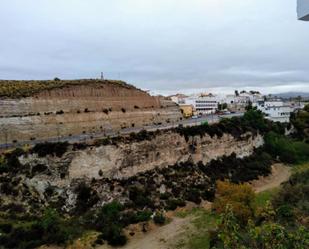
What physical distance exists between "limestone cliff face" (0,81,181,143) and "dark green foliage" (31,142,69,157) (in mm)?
5692

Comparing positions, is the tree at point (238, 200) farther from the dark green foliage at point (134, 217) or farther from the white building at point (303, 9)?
the white building at point (303, 9)

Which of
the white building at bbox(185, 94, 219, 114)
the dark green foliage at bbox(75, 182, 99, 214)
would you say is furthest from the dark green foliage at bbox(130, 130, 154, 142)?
the white building at bbox(185, 94, 219, 114)

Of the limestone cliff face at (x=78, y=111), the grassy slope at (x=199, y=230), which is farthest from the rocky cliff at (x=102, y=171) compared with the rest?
the limestone cliff face at (x=78, y=111)

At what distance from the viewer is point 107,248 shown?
26734 millimetres

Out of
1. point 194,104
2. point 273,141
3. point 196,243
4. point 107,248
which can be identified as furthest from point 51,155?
point 194,104

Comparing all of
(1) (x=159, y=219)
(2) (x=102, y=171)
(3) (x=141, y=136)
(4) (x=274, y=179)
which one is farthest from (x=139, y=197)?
(4) (x=274, y=179)

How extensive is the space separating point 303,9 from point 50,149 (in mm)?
29653

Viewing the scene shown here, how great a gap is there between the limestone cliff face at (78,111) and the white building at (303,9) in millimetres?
35131

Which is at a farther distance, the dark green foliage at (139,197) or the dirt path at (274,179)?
the dirt path at (274,179)

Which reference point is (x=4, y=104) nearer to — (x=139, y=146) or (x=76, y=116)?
(x=76, y=116)

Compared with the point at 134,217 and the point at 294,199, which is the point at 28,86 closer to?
the point at 134,217

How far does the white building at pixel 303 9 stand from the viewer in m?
4.40

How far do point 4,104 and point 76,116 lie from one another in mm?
7706

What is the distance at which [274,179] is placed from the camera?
4625 cm
